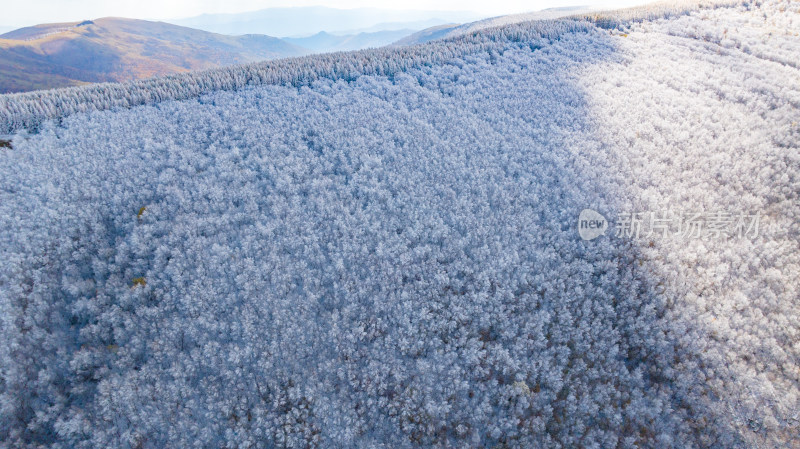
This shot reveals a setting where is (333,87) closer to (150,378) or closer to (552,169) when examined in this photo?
(552,169)

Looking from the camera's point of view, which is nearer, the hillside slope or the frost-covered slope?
the frost-covered slope

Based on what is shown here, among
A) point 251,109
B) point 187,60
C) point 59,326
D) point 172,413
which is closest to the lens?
point 172,413

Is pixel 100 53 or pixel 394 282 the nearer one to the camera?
pixel 394 282

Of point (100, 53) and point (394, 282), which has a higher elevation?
point (100, 53)

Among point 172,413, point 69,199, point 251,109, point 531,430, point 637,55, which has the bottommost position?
point 531,430

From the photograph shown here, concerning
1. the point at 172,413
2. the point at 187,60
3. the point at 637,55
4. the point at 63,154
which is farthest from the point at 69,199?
the point at 187,60

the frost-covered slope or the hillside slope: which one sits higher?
the hillside slope
